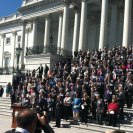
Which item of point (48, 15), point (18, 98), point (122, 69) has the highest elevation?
point (48, 15)

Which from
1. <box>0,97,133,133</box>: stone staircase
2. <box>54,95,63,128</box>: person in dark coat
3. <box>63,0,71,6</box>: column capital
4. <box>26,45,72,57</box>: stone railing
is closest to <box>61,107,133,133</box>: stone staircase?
<box>0,97,133,133</box>: stone staircase

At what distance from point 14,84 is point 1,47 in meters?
35.4

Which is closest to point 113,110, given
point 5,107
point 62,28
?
point 5,107

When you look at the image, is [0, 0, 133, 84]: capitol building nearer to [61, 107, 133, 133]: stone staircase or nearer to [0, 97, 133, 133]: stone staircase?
[0, 97, 133, 133]: stone staircase

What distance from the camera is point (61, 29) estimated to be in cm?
4881

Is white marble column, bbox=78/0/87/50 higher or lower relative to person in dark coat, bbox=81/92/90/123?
higher

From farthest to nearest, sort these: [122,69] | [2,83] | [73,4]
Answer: [73,4] → [2,83] → [122,69]

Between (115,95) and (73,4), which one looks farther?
(73,4)

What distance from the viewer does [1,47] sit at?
67.6m

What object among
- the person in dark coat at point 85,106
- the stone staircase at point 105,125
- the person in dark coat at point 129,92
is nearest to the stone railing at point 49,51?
the stone staircase at point 105,125

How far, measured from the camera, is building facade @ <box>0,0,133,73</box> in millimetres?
40094

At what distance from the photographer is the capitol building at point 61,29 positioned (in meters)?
40.1

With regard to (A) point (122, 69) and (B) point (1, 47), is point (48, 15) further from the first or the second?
(A) point (122, 69)

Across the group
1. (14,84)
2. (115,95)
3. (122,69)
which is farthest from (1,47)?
(115,95)
